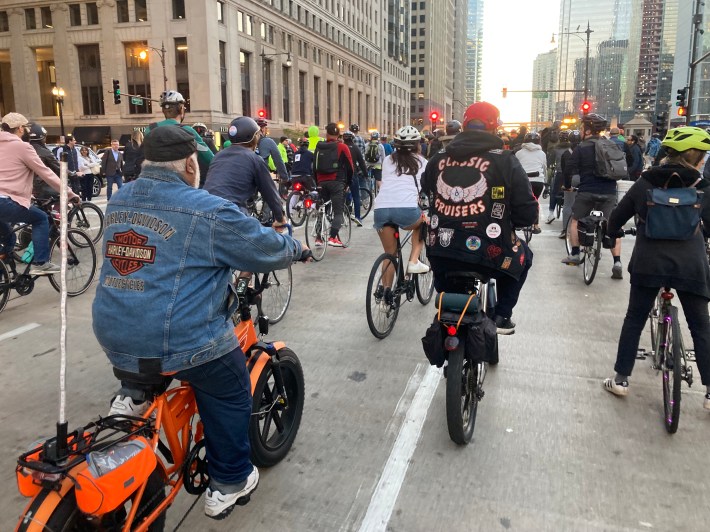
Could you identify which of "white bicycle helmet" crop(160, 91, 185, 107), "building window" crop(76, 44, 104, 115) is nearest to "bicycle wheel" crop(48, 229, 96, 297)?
"white bicycle helmet" crop(160, 91, 185, 107)

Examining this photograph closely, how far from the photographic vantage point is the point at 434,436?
374cm

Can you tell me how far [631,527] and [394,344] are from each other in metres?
2.91

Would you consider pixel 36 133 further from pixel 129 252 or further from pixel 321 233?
pixel 129 252

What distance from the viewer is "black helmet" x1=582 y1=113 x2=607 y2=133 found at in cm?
795

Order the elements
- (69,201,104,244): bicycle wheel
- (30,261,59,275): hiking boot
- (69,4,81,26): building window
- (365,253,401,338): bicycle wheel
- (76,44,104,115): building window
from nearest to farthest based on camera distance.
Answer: (365,253,401,338): bicycle wheel
(30,261,59,275): hiking boot
(69,201,104,244): bicycle wheel
(69,4,81,26): building window
(76,44,104,115): building window

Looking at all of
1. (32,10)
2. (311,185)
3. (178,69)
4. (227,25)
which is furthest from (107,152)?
(32,10)

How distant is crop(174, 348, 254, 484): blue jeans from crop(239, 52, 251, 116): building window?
188 ft

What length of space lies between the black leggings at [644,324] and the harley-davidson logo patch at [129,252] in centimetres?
343

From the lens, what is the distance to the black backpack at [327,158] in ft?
32.4

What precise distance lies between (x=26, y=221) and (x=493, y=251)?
5.44m

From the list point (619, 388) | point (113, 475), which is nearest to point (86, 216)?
point (619, 388)

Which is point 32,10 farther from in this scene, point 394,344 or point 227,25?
point 394,344

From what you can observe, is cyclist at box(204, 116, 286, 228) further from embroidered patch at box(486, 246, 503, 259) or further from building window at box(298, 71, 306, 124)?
building window at box(298, 71, 306, 124)

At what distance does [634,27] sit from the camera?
430 feet
